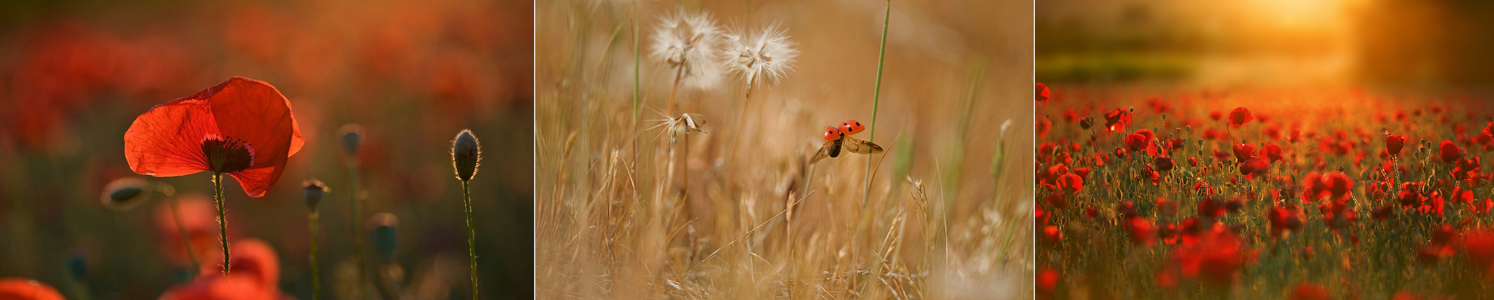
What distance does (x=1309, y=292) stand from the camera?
1.58 meters

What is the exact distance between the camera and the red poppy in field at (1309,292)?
5.15 ft

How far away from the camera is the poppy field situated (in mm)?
1529

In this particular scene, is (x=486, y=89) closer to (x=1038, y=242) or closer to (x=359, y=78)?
(x=359, y=78)

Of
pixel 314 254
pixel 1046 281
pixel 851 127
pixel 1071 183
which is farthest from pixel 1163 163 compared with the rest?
pixel 314 254

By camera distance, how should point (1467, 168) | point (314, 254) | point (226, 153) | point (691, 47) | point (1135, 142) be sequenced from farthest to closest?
point (691, 47) < point (1135, 142) < point (1467, 168) < point (314, 254) < point (226, 153)

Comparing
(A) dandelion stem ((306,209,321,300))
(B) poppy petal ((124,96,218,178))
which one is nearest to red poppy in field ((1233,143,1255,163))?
(A) dandelion stem ((306,209,321,300))

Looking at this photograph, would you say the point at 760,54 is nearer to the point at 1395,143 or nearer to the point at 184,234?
the point at 184,234

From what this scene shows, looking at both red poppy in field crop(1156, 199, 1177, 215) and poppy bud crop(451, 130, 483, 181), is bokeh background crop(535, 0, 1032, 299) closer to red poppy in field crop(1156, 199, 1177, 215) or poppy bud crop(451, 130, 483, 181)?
red poppy in field crop(1156, 199, 1177, 215)

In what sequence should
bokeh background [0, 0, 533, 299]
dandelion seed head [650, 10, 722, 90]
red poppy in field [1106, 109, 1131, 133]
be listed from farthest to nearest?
dandelion seed head [650, 10, 722, 90], red poppy in field [1106, 109, 1131, 133], bokeh background [0, 0, 533, 299]

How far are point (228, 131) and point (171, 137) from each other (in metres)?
0.09

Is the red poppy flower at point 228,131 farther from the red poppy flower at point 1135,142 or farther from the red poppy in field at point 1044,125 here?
the red poppy flower at point 1135,142

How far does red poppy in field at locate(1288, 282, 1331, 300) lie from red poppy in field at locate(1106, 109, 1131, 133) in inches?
17.0

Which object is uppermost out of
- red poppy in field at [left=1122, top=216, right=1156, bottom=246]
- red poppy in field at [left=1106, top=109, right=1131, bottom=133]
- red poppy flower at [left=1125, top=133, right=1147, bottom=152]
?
red poppy in field at [left=1106, top=109, right=1131, bottom=133]

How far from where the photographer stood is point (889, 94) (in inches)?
65.8
